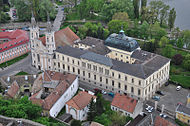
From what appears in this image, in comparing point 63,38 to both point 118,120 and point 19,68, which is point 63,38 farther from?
point 118,120

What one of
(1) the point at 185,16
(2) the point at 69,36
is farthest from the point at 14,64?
(1) the point at 185,16

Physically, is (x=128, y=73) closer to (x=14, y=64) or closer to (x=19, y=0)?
(x=14, y=64)

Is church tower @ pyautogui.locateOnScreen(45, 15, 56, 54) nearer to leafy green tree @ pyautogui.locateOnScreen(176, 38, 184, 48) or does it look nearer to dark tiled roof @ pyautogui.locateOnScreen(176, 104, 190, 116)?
dark tiled roof @ pyautogui.locateOnScreen(176, 104, 190, 116)

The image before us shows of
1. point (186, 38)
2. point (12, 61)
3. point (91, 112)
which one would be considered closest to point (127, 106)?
point (91, 112)

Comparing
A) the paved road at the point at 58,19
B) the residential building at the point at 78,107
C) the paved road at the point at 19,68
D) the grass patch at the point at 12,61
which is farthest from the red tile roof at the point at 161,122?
the paved road at the point at 58,19

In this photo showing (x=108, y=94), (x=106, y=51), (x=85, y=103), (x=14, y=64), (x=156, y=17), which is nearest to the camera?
(x=85, y=103)

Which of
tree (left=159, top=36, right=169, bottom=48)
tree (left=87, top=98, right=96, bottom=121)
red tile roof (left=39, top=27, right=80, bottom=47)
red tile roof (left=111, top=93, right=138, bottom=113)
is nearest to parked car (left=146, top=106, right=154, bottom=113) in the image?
red tile roof (left=111, top=93, right=138, bottom=113)
